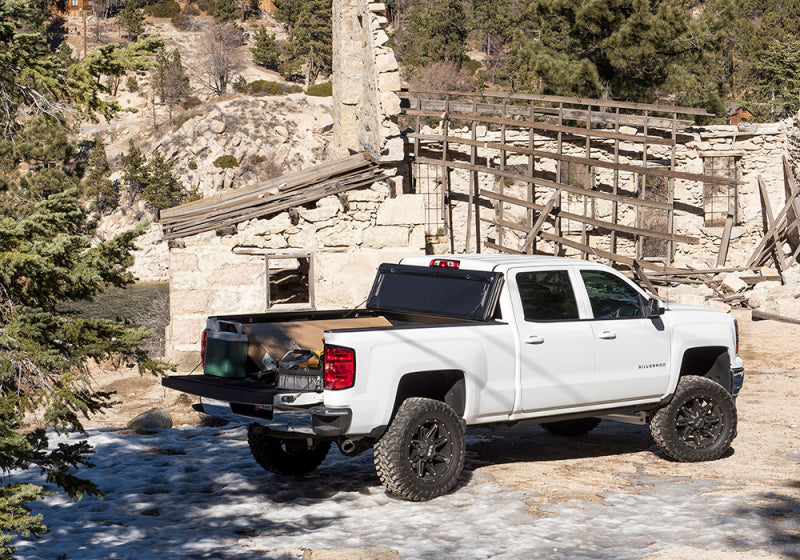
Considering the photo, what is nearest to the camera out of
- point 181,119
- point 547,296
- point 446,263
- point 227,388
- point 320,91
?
point 227,388

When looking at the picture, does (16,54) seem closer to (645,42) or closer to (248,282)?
(248,282)

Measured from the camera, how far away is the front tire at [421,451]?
7402 millimetres

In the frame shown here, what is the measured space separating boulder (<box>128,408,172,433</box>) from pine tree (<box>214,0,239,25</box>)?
7217 centimetres

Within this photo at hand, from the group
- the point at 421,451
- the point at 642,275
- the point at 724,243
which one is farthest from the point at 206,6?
the point at 421,451

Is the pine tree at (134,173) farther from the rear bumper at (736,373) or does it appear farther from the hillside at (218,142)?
the rear bumper at (736,373)

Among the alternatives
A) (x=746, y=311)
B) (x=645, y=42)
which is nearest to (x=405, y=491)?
(x=746, y=311)

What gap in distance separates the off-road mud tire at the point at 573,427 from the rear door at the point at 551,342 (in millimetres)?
2006

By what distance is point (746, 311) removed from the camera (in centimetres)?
2025

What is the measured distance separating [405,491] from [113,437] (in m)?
4.27

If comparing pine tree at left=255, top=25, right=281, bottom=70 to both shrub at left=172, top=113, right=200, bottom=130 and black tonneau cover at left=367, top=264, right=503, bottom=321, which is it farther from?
black tonneau cover at left=367, top=264, right=503, bottom=321

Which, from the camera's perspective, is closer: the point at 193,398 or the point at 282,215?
the point at 193,398

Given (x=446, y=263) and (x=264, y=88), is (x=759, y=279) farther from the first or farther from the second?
(x=264, y=88)

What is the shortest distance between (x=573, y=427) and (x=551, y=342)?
2.58 meters

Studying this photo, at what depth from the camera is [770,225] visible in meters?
24.3
